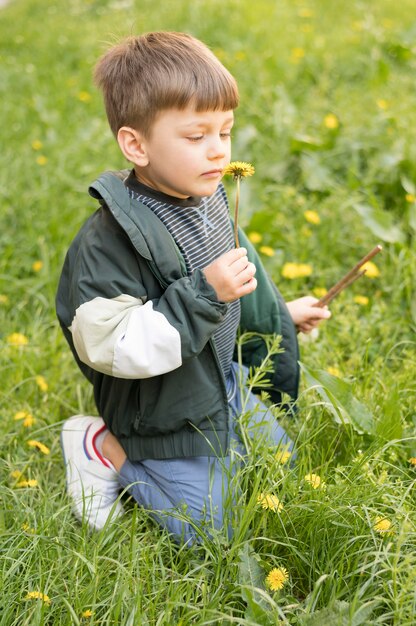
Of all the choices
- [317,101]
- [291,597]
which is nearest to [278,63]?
[317,101]

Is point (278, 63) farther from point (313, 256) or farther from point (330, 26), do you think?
point (313, 256)

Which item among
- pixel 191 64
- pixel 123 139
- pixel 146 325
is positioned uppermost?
pixel 191 64

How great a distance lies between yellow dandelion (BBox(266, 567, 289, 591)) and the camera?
1.55m

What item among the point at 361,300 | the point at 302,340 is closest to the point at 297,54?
the point at 361,300

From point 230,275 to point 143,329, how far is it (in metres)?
0.22

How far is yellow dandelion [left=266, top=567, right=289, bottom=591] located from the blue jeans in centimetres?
20

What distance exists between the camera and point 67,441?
207 centimetres

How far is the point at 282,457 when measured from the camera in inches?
70.6

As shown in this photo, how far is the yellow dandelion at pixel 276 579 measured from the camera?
5.10 feet

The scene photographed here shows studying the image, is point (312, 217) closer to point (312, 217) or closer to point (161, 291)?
point (312, 217)

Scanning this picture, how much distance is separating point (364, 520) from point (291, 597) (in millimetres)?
216

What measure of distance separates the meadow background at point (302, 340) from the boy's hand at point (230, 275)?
0.37 m

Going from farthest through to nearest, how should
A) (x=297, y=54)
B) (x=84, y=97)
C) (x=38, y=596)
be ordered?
(x=297, y=54) < (x=84, y=97) < (x=38, y=596)

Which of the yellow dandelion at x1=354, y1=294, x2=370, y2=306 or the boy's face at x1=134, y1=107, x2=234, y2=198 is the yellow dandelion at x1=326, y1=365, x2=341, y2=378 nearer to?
the yellow dandelion at x1=354, y1=294, x2=370, y2=306
